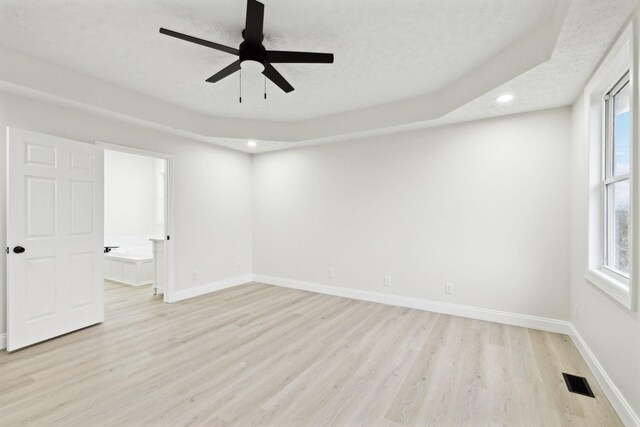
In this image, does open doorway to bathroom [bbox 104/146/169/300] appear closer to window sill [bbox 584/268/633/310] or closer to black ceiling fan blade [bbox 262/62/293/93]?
black ceiling fan blade [bbox 262/62/293/93]

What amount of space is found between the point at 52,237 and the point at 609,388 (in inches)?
196

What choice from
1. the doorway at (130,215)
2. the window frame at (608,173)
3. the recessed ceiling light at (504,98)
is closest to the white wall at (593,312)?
the window frame at (608,173)

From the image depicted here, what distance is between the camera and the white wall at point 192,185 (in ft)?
9.87

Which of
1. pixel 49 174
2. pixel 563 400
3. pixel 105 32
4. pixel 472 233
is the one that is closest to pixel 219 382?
pixel 563 400

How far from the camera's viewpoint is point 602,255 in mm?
2570

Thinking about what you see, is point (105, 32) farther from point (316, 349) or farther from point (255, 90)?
point (316, 349)

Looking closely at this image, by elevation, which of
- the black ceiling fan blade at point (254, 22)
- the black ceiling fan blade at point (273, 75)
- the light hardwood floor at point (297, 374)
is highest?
the black ceiling fan blade at point (254, 22)

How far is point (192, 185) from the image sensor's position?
466cm

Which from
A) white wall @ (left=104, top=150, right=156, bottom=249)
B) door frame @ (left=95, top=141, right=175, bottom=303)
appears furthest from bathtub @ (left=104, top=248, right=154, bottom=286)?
door frame @ (left=95, top=141, right=175, bottom=303)

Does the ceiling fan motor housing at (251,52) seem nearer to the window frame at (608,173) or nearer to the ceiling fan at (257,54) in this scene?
the ceiling fan at (257,54)

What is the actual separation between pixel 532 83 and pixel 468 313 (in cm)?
263

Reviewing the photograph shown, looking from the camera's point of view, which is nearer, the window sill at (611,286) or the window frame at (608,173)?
the window sill at (611,286)

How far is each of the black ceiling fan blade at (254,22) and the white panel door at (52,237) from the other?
2470mm

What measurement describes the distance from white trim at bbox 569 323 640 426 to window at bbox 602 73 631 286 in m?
0.72
